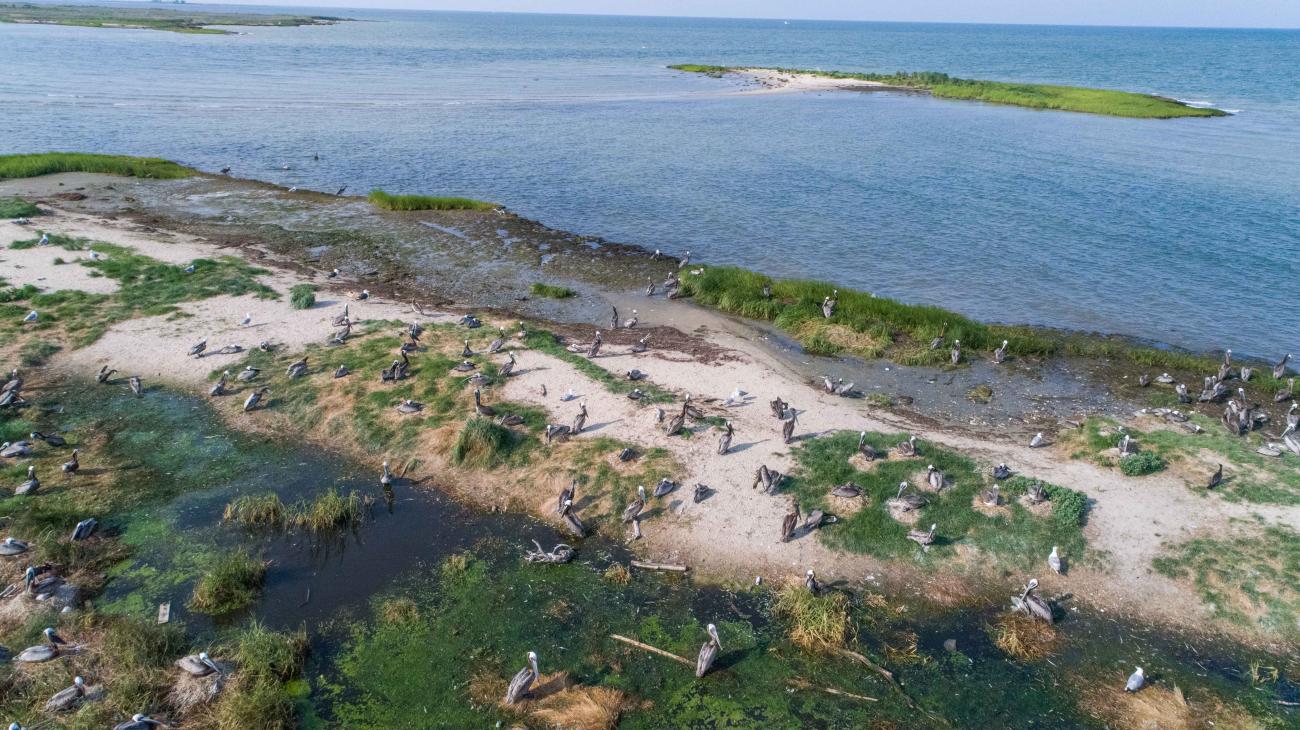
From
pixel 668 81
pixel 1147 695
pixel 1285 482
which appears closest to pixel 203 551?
pixel 1147 695

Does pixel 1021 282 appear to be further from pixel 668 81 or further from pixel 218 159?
pixel 668 81

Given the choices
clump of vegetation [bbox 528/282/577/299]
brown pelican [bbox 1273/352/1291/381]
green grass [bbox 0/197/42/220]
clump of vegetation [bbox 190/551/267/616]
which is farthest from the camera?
green grass [bbox 0/197/42/220]

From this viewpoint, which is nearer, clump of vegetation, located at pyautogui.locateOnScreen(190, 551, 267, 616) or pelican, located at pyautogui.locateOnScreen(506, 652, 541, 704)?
pelican, located at pyautogui.locateOnScreen(506, 652, 541, 704)

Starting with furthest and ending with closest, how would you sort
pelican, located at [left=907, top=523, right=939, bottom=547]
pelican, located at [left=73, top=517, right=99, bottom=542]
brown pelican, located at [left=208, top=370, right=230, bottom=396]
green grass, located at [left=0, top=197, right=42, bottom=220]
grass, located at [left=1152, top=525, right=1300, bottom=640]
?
green grass, located at [left=0, top=197, right=42, bottom=220] → brown pelican, located at [left=208, top=370, right=230, bottom=396] → pelican, located at [left=907, top=523, right=939, bottom=547] → pelican, located at [left=73, top=517, right=99, bottom=542] → grass, located at [left=1152, top=525, right=1300, bottom=640]

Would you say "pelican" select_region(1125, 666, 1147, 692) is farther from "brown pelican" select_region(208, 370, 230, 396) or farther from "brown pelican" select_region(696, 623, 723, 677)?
"brown pelican" select_region(208, 370, 230, 396)

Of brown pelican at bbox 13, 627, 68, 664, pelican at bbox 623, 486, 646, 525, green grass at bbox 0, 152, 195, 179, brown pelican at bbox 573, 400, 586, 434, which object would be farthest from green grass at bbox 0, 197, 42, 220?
pelican at bbox 623, 486, 646, 525

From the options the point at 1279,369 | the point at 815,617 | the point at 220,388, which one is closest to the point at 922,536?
the point at 815,617

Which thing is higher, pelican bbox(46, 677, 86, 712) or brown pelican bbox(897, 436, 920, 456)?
brown pelican bbox(897, 436, 920, 456)

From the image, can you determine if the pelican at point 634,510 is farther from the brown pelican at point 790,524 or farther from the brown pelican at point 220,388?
the brown pelican at point 220,388

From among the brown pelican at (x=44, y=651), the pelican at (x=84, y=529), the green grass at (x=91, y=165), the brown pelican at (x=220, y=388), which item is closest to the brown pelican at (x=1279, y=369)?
the brown pelican at (x=220, y=388)
